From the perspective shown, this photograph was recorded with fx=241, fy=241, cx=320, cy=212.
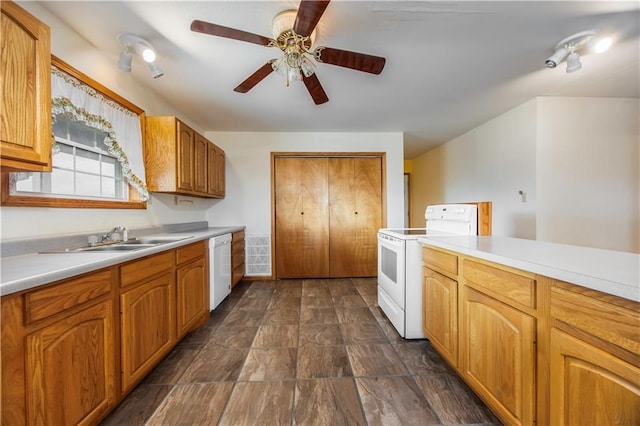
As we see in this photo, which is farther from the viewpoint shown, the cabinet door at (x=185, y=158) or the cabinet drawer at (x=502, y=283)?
the cabinet door at (x=185, y=158)

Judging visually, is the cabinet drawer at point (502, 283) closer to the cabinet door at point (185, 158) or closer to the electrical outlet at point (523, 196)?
the electrical outlet at point (523, 196)

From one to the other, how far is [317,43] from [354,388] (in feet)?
7.62

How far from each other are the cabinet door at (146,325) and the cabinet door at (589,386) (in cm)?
195

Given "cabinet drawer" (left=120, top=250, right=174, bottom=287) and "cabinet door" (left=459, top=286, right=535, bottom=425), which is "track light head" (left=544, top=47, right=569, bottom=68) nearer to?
"cabinet door" (left=459, top=286, right=535, bottom=425)

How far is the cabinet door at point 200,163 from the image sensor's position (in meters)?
2.69

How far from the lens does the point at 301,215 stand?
374cm

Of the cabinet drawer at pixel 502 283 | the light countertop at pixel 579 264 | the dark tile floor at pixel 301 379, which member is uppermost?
the light countertop at pixel 579 264

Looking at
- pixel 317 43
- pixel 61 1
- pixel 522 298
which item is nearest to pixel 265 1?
pixel 317 43

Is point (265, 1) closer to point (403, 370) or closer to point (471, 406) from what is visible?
point (403, 370)

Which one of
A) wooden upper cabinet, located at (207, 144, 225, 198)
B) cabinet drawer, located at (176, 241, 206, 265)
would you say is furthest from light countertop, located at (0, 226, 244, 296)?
wooden upper cabinet, located at (207, 144, 225, 198)

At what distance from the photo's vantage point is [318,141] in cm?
372

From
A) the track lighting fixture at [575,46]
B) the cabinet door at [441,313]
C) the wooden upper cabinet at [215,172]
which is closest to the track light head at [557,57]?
the track lighting fixture at [575,46]

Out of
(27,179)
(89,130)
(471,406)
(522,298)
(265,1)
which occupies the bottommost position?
(471,406)

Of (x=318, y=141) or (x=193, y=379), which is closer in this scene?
(x=193, y=379)
